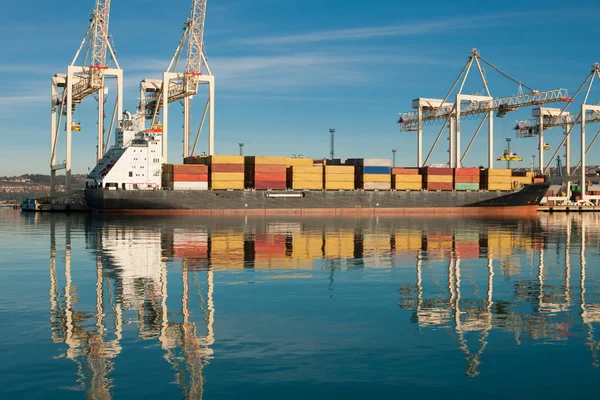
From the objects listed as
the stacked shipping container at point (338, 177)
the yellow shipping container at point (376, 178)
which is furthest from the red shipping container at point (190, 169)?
the yellow shipping container at point (376, 178)

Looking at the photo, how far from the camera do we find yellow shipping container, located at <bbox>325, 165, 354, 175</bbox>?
78.1 metres

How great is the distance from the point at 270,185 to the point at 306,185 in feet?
15.8

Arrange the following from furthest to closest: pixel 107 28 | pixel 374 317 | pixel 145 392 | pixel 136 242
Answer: pixel 107 28 < pixel 136 242 < pixel 374 317 < pixel 145 392

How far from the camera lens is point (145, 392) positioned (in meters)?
10.1

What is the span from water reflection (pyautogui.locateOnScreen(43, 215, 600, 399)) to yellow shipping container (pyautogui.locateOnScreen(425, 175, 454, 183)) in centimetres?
4604

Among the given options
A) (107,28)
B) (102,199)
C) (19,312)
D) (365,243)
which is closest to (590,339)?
(19,312)

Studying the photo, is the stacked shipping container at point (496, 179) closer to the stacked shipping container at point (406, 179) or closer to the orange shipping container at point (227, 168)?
the stacked shipping container at point (406, 179)

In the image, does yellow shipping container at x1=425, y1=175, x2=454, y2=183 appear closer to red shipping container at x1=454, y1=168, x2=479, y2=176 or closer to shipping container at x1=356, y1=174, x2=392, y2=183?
red shipping container at x1=454, y1=168, x2=479, y2=176

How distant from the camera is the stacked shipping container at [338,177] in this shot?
7800 centimetres

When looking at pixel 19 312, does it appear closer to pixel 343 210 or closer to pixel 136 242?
pixel 136 242

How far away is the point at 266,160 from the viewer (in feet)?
247

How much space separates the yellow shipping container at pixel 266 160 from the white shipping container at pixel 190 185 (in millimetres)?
6793

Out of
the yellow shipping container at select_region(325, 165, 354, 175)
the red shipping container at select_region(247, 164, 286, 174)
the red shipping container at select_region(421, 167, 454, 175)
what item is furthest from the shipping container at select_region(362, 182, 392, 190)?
the red shipping container at select_region(247, 164, 286, 174)

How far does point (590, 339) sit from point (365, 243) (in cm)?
2226
